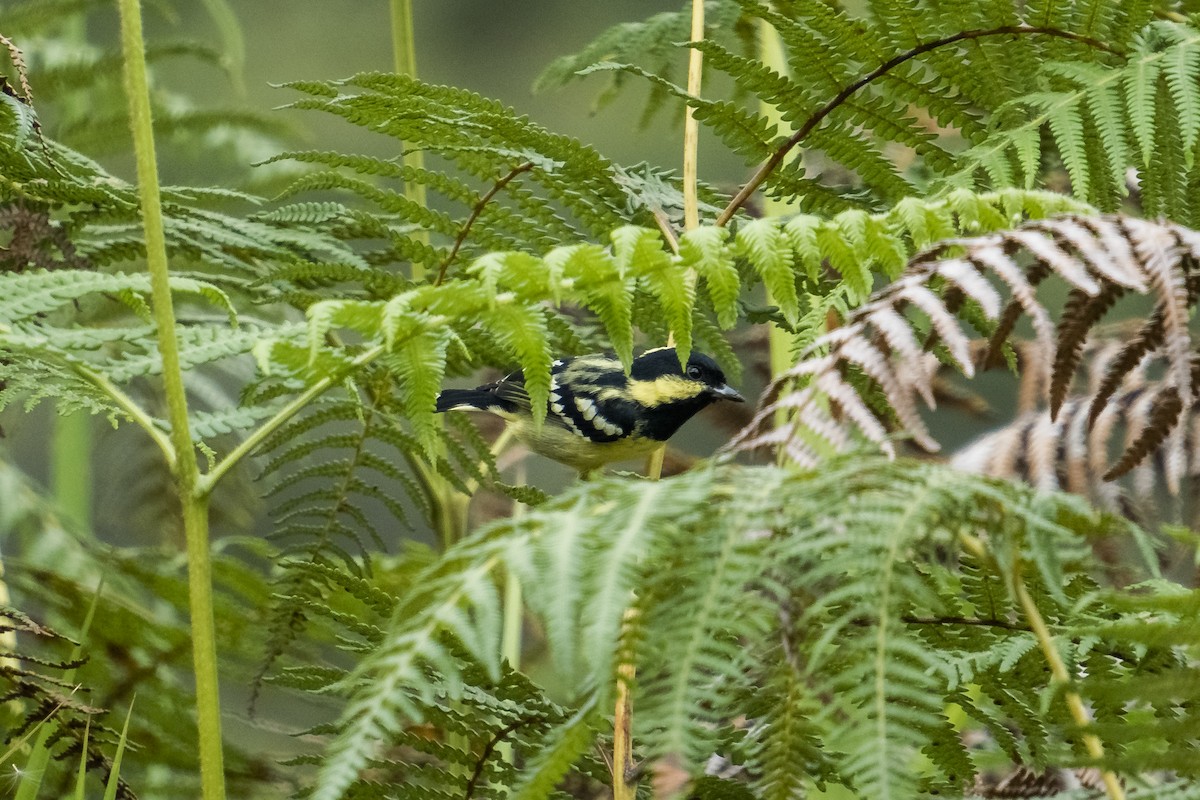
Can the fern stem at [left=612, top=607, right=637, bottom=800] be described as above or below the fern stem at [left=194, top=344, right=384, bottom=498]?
below

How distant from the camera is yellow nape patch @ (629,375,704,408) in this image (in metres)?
2.37

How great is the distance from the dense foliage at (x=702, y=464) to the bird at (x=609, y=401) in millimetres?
477

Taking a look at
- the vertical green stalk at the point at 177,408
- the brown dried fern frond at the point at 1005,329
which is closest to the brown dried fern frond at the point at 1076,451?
the brown dried fern frond at the point at 1005,329

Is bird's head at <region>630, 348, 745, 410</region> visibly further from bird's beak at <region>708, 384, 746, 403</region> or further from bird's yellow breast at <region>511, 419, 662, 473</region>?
bird's yellow breast at <region>511, 419, 662, 473</region>

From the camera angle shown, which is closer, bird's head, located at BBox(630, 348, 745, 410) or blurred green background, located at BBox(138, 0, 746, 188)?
bird's head, located at BBox(630, 348, 745, 410)

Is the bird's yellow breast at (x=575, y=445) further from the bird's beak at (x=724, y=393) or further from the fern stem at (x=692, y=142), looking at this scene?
the fern stem at (x=692, y=142)

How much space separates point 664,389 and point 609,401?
0.14 meters

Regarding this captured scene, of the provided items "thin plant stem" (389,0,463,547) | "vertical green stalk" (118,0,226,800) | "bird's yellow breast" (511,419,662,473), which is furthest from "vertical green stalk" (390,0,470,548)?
"vertical green stalk" (118,0,226,800)

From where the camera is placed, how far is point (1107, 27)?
1302 millimetres

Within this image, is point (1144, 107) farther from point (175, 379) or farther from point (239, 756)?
point (239, 756)

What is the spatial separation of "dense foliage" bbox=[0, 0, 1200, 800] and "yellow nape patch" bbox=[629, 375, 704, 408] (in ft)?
1.75

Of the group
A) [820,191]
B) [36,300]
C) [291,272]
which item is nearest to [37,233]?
[291,272]

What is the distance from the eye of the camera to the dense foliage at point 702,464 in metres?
0.64

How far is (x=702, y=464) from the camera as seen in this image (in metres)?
0.72
